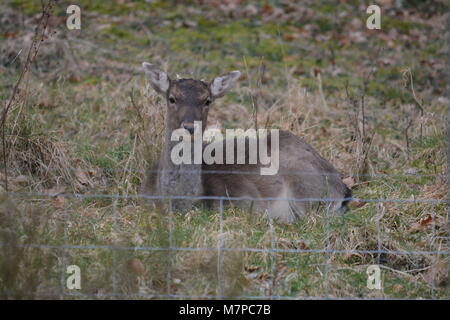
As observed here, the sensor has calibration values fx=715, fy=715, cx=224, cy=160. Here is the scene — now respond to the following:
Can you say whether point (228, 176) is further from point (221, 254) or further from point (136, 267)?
point (136, 267)

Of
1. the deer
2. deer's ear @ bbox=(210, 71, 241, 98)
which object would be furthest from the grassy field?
deer's ear @ bbox=(210, 71, 241, 98)

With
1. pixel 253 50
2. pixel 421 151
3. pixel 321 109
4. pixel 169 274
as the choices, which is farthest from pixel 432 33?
pixel 169 274

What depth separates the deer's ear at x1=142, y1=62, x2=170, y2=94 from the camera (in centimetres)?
699

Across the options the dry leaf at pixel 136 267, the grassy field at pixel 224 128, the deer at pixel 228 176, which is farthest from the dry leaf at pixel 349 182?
the dry leaf at pixel 136 267

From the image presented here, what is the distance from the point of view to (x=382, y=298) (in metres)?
5.12

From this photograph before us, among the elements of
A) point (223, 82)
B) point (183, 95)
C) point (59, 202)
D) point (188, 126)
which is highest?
point (223, 82)

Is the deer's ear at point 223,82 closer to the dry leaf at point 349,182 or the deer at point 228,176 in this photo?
the deer at point 228,176

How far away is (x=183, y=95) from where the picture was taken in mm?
6961

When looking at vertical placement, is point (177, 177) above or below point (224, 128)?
below

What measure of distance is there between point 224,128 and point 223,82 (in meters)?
1.86

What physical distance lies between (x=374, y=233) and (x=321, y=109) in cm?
362

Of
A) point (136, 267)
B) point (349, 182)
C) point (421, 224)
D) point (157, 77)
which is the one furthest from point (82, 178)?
point (421, 224)

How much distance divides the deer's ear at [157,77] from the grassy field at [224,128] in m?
0.35

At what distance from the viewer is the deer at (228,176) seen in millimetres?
6887
